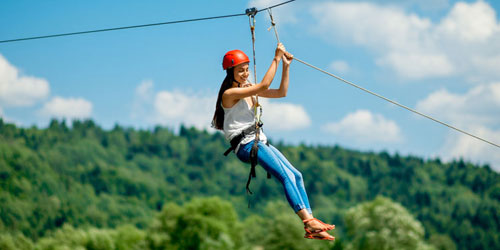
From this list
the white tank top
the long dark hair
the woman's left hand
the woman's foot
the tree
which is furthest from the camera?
the tree

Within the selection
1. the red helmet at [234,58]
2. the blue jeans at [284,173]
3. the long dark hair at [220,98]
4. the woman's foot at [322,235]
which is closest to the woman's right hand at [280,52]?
the red helmet at [234,58]

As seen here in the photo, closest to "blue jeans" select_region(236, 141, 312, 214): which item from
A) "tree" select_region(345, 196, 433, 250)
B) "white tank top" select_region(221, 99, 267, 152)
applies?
"white tank top" select_region(221, 99, 267, 152)

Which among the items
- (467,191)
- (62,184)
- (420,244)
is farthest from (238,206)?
(420,244)

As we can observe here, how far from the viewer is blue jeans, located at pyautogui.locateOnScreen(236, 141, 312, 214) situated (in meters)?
8.03

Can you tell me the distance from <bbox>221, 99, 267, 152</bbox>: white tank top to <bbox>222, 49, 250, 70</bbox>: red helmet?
1.53 feet

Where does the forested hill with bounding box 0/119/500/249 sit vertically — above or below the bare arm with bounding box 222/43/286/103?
above

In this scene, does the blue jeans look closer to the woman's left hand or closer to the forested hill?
the woman's left hand

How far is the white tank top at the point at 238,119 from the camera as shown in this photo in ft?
27.6

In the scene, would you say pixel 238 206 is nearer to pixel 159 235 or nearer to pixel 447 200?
pixel 447 200

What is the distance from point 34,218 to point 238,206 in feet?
125

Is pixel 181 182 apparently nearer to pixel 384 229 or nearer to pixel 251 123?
pixel 384 229

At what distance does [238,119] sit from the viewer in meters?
8.49

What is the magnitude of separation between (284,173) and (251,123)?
0.79m

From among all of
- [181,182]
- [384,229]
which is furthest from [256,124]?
[181,182]
